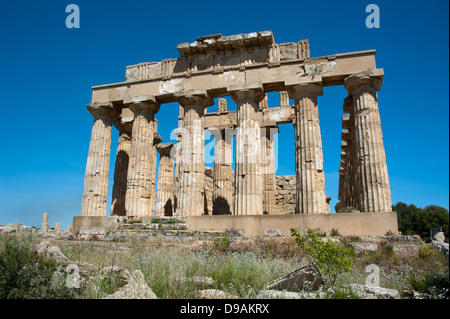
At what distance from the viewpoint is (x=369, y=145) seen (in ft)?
47.4

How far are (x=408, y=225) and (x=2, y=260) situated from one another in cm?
4583

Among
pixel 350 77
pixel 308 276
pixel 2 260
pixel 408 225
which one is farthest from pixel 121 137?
pixel 408 225

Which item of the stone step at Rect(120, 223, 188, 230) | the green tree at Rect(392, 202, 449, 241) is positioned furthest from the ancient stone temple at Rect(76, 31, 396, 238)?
the green tree at Rect(392, 202, 449, 241)

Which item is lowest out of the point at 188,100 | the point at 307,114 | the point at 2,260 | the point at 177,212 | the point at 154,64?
the point at 2,260

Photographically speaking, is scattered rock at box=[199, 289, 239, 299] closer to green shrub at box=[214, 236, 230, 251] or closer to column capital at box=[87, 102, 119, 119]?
green shrub at box=[214, 236, 230, 251]

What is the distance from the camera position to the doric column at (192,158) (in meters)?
16.1

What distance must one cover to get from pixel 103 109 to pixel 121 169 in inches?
160

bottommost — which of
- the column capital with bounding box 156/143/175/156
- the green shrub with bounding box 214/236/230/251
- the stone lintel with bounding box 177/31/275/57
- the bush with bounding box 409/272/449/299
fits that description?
the bush with bounding box 409/272/449/299

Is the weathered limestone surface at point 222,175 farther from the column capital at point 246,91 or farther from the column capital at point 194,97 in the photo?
the column capital at point 246,91

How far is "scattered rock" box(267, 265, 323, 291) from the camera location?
17.1 feet

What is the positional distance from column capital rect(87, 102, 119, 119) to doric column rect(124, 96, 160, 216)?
1.16 metres

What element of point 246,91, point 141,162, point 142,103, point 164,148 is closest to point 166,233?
point 141,162
